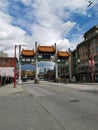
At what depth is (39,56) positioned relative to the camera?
282ft

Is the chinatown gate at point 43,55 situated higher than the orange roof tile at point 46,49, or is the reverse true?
the orange roof tile at point 46,49

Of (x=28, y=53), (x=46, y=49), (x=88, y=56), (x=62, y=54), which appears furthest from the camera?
(x=88, y=56)

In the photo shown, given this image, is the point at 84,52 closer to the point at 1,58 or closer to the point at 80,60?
the point at 80,60

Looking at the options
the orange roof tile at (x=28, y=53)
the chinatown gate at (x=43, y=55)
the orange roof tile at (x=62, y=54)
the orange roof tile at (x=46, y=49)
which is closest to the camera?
the orange roof tile at (x=28, y=53)

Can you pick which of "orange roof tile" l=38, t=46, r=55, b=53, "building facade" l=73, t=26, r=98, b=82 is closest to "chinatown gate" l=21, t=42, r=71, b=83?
"orange roof tile" l=38, t=46, r=55, b=53

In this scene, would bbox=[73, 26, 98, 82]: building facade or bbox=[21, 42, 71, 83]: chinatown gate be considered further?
bbox=[73, 26, 98, 82]: building facade

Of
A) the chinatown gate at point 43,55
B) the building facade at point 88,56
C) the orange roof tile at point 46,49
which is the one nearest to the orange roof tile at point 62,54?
the chinatown gate at point 43,55

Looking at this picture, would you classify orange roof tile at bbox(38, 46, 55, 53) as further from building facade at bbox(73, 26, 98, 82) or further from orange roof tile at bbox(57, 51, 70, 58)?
building facade at bbox(73, 26, 98, 82)

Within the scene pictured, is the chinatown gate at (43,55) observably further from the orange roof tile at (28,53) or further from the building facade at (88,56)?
the building facade at (88,56)

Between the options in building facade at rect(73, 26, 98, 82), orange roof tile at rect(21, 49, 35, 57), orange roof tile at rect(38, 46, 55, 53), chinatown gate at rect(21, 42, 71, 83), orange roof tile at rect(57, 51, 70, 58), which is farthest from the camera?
building facade at rect(73, 26, 98, 82)

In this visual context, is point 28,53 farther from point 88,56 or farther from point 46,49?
point 88,56

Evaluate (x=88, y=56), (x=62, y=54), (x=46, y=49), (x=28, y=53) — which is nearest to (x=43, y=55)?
(x=46, y=49)

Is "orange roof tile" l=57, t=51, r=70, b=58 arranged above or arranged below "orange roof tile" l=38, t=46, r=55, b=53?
below

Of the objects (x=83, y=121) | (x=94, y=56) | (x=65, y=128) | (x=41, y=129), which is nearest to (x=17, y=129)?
(x=41, y=129)
